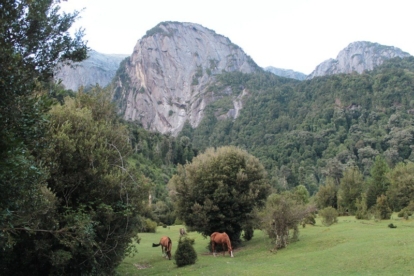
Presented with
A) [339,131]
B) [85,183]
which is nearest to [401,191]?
[85,183]

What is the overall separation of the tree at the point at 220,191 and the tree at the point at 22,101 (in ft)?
67.6

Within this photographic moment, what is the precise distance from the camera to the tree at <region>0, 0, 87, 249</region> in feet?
22.3

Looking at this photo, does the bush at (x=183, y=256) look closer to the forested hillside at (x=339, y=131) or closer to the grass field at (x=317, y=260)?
the grass field at (x=317, y=260)

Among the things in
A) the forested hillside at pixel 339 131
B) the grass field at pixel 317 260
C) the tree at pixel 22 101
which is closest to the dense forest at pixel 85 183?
the tree at pixel 22 101

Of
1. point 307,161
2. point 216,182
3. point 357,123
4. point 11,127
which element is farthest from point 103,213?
point 357,123

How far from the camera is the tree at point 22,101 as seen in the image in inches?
267

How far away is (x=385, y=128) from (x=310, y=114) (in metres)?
45.9

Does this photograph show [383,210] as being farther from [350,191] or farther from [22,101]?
[22,101]

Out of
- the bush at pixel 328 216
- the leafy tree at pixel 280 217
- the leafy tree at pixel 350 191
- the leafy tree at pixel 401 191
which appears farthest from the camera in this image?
the leafy tree at pixel 350 191

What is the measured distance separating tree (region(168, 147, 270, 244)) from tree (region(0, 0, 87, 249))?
67.6 feet

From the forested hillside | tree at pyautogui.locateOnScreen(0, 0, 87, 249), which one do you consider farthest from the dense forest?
the forested hillside

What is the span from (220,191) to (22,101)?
22849 mm

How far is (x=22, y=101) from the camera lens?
705 cm

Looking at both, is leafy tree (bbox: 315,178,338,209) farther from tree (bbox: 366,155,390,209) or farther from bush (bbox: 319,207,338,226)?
bush (bbox: 319,207,338,226)
